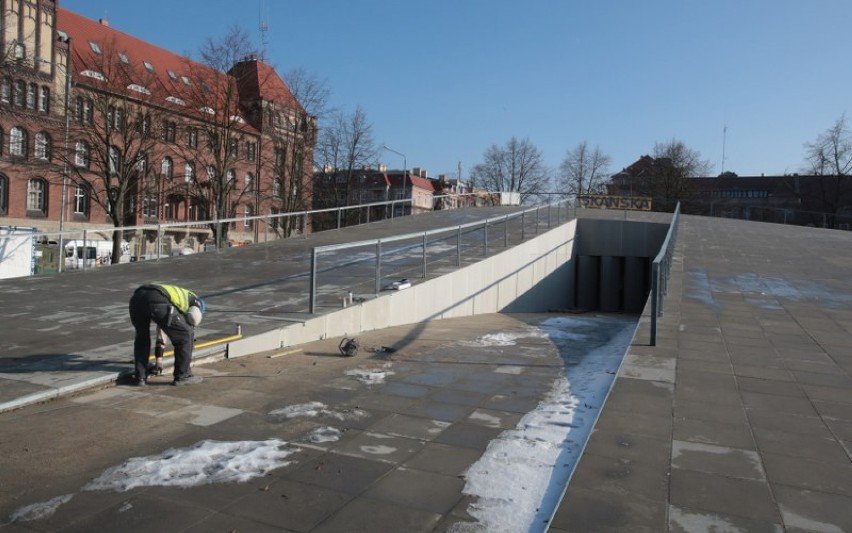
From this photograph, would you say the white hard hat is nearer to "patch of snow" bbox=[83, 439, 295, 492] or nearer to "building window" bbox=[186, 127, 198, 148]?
"patch of snow" bbox=[83, 439, 295, 492]

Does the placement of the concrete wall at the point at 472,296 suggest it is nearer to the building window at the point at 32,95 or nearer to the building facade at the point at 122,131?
the building facade at the point at 122,131

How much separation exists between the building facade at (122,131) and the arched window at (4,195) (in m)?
0.07

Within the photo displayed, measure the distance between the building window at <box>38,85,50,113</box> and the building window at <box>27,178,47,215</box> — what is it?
574cm

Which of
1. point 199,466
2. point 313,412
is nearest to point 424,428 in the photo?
point 313,412

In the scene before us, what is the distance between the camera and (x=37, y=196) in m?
47.7

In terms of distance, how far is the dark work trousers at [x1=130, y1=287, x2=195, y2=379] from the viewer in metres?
5.89

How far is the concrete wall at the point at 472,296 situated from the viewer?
837cm

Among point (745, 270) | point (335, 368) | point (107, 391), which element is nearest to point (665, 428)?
point (335, 368)

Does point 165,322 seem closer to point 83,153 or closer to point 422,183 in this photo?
point 83,153

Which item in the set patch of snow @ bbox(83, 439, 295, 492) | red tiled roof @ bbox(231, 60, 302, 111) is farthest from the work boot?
red tiled roof @ bbox(231, 60, 302, 111)

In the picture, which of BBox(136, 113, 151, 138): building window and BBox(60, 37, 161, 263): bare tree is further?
BBox(136, 113, 151, 138): building window

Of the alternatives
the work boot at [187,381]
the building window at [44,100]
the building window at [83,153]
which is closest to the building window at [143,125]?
the building window at [83,153]

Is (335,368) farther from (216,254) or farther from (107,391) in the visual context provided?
(216,254)

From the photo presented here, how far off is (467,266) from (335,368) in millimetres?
6858
